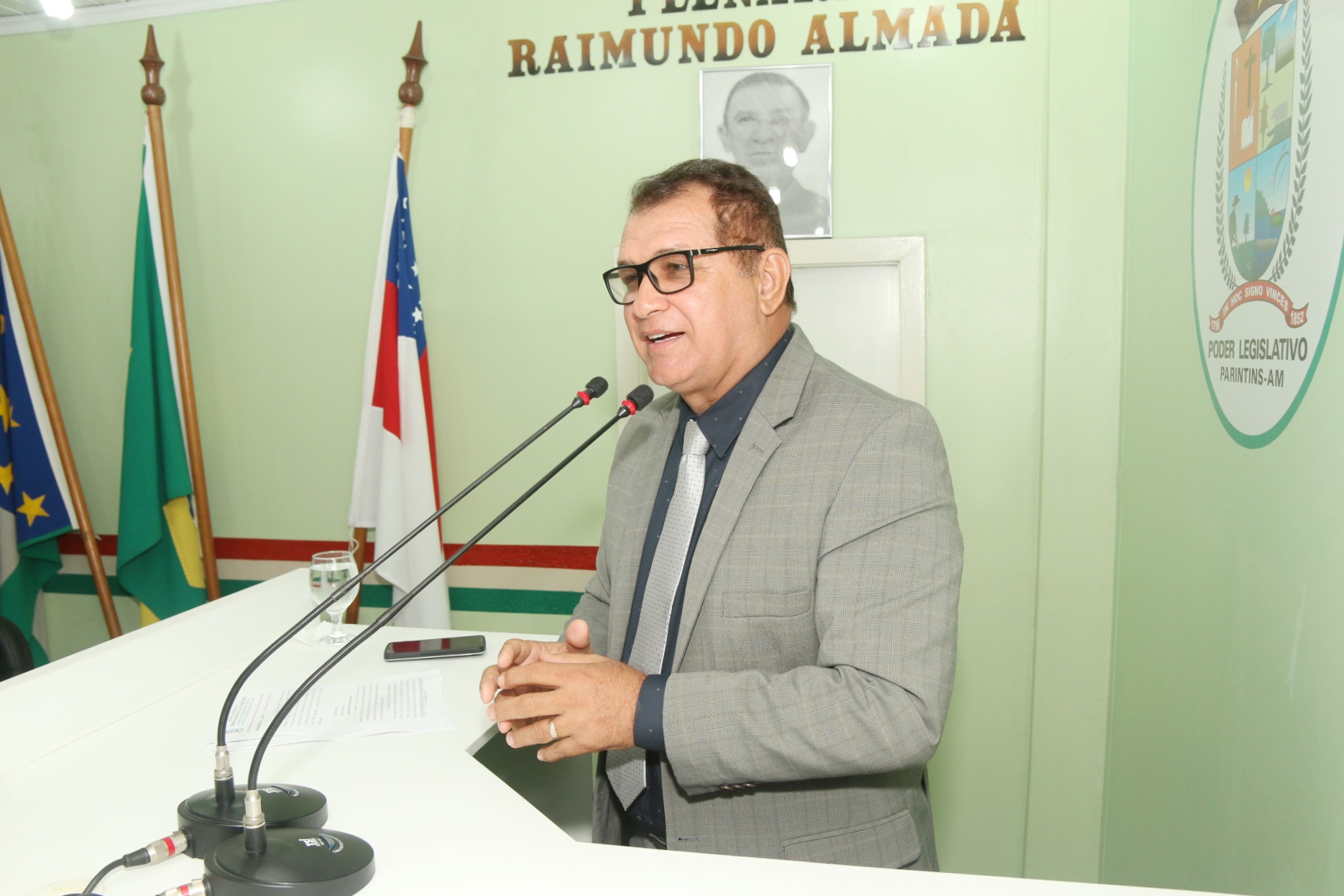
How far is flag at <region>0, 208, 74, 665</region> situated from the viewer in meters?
2.95

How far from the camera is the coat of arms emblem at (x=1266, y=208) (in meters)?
1.28

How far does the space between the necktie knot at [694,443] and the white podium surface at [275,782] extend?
57 centimetres

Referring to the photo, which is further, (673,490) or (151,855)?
(673,490)

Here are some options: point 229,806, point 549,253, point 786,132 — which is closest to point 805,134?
point 786,132

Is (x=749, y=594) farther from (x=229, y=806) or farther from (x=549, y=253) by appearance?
(x=549, y=253)

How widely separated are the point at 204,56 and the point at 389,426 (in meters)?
1.38

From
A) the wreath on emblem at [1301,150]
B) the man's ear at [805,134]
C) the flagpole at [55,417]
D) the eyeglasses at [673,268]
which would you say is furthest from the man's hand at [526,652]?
the flagpole at [55,417]

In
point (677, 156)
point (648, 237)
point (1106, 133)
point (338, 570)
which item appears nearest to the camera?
point (648, 237)

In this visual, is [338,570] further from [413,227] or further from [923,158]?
[923,158]

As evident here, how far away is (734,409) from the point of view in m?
1.62

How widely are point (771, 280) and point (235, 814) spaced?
1.15 meters

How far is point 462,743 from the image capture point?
1.41m

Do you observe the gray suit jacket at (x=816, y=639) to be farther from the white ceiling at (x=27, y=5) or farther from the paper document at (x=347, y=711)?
the white ceiling at (x=27, y=5)

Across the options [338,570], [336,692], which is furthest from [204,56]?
[336,692]
